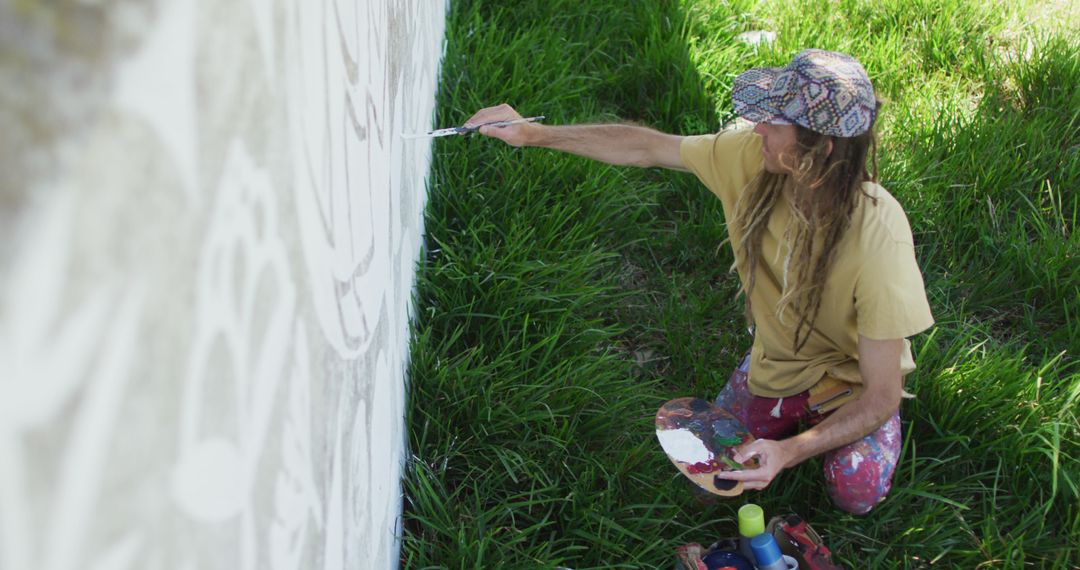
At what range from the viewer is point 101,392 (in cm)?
52

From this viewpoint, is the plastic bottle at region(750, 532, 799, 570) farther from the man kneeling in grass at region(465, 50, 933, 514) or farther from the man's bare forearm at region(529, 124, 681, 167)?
the man's bare forearm at region(529, 124, 681, 167)

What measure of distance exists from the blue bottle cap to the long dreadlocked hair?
431 millimetres

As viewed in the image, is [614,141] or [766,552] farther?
[614,141]

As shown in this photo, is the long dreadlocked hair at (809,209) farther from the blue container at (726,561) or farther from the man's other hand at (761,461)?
the blue container at (726,561)

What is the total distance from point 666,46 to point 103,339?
2928 mm

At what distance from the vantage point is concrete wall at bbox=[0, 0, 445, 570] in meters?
0.45

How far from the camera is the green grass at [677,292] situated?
2025 mm

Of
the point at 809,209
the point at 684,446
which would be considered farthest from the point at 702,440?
the point at 809,209

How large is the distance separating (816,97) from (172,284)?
1.38 meters

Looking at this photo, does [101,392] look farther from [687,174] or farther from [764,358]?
[687,174]

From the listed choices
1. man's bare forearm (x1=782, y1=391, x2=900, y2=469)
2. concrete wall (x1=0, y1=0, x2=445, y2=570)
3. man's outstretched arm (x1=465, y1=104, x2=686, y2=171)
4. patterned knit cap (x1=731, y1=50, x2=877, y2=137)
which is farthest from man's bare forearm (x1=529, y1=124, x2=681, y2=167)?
concrete wall (x1=0, y1=0, x2=445, y2=570)

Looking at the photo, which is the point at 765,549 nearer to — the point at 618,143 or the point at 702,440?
the point at 702,440

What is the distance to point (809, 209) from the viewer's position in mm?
1834

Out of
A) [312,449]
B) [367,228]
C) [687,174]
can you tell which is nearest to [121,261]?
[312,449]
